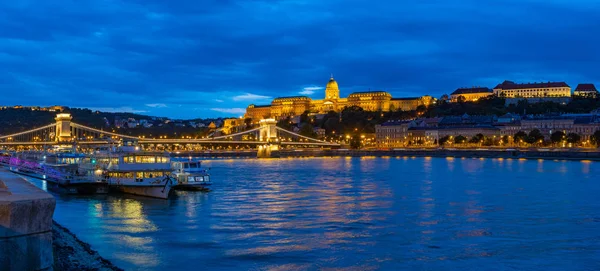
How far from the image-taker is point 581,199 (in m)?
21.4

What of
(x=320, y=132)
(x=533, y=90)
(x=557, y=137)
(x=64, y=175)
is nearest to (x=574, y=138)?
(x=557, y=137)

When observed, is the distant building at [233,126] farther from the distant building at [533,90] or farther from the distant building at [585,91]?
the distant building at [585,91]

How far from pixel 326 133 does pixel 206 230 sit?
93.1 meters

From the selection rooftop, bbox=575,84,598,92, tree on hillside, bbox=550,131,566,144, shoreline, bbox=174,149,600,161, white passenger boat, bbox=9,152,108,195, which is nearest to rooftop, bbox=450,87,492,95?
rooftop, bbox=575,84,598,92

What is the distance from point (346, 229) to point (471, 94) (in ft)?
331

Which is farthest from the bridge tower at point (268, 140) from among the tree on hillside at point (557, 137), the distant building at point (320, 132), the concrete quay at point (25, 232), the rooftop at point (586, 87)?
the concrete quay at point (25, 232)

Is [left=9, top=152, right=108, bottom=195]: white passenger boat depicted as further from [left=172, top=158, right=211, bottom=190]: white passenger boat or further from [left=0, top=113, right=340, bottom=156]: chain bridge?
[left=0, top=113, right=340, bottom=156]: chain bridge

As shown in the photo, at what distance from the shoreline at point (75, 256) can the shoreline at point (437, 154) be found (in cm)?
5023

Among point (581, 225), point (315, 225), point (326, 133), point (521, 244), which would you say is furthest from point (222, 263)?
point (326, 133)

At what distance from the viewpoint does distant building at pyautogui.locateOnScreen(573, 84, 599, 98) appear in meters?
105

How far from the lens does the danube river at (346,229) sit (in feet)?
37.4

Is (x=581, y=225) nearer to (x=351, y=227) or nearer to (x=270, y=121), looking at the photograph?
(x=351, y=227)

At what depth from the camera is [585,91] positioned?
4227 inches

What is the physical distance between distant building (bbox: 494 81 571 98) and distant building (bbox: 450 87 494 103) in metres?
1.71
